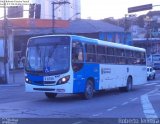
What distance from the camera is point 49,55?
67.9 feet

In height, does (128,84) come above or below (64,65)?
below

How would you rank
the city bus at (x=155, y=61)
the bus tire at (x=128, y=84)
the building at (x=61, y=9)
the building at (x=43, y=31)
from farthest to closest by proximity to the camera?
the city bus at (x=155, y=61)
the building at (x=43, y=31)
the building at (x=61, y=9)
the bus tire at (x=128, y=84)

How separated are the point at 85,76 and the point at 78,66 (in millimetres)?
831

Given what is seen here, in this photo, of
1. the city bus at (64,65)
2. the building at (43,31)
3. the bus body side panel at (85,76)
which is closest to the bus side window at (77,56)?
the city bus at (64,65)

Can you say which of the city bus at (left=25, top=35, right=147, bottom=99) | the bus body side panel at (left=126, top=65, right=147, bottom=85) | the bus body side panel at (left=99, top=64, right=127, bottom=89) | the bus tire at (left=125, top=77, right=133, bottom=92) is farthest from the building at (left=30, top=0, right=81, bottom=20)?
the city bus at (left=25, top=35, right=147, bottom=99)

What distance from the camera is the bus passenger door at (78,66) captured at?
20.6 m

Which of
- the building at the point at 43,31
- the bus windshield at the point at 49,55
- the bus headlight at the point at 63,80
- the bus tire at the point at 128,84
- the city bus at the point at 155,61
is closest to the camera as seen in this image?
the bus headlight at the point at 63,80

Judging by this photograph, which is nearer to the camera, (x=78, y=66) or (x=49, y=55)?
(x=49, y=55)

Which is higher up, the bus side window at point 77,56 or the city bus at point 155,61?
the bus side window at point 77,56

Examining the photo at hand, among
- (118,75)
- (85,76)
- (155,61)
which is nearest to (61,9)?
(155,61)

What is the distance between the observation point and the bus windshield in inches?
804

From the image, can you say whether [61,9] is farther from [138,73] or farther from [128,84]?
[128,84]

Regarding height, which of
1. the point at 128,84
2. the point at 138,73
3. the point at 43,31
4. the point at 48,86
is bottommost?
the point at 128,84

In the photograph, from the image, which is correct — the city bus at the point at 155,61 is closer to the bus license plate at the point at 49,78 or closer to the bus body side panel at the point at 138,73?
the bus body side panel at the point at 138,73
